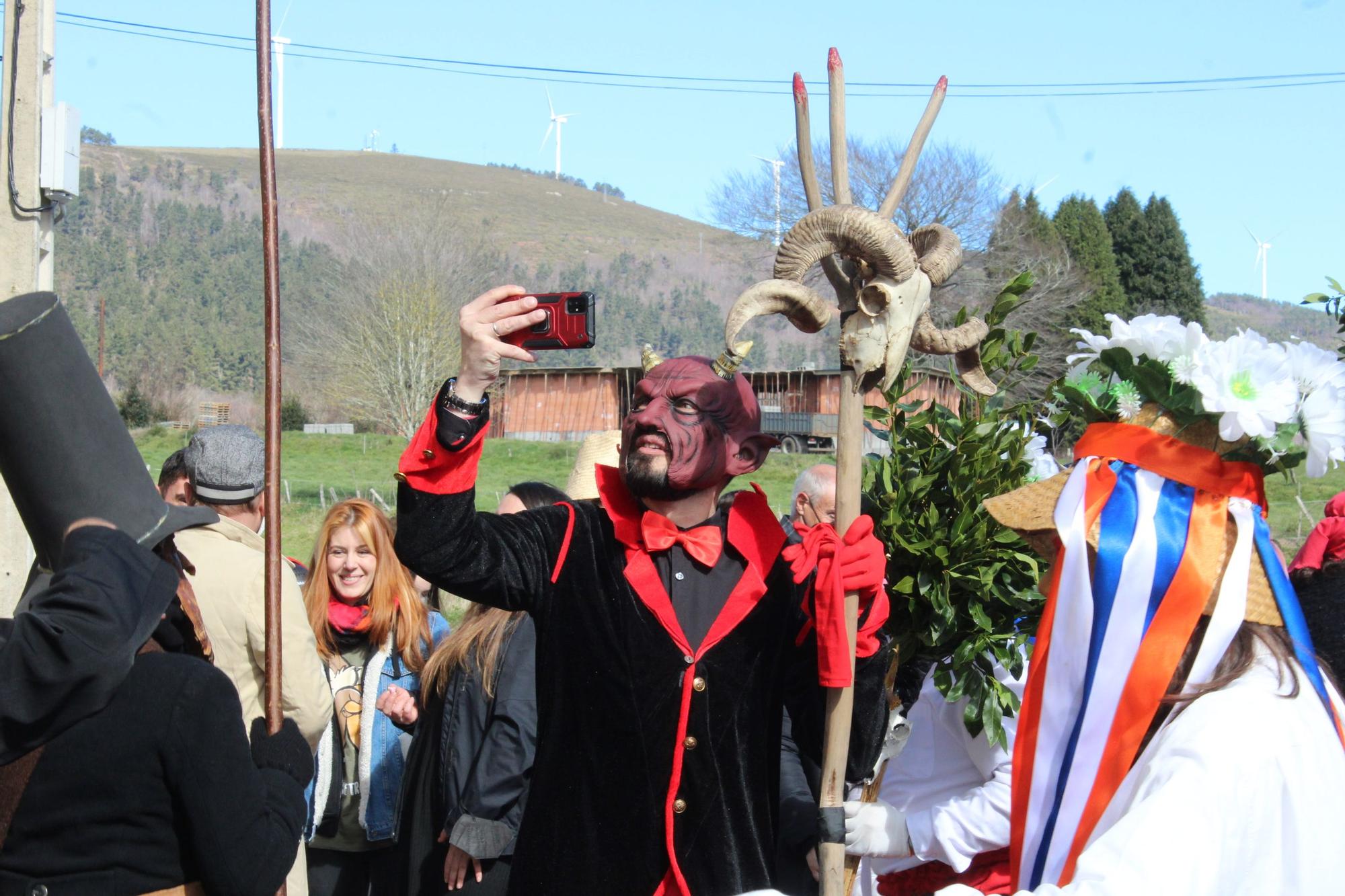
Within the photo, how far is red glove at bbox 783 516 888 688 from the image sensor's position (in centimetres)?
245

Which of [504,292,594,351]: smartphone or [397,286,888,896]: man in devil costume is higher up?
[504,292,594,351]: smartphone

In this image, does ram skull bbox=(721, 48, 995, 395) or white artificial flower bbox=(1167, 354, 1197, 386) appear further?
ram skull bbox=(721, 48, 995, 395)

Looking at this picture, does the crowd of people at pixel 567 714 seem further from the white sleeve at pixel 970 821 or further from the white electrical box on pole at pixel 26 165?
the white electrical box on pole at pixel 26 165

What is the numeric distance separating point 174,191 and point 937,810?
4731 inches

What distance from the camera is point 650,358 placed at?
3.01m

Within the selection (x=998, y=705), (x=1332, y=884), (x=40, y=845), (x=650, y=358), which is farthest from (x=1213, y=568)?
(x=40, y=845)

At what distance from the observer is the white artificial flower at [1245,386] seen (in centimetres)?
192

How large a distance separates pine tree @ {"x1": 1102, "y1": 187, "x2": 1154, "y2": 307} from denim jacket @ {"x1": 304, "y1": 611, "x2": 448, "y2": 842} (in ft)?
117

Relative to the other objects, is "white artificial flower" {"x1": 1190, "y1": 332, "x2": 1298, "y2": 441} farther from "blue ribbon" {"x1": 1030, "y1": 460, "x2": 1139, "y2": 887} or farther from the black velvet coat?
the black velvet coat

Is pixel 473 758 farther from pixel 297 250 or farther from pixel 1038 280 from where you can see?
pixel 297 250

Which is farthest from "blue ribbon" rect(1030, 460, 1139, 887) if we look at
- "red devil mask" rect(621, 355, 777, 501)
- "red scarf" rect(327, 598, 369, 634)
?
"red scarf" rect(327, 598, 369, 634)

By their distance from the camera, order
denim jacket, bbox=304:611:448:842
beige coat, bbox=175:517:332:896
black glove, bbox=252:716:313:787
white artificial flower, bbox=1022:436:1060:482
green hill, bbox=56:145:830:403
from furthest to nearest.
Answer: green hill, bbox=56:145:830:403, denim jacket, bbox=304:611:448:842, white artificial flower, bbox=1022:436:1060:482, beige coat, bbox=175:517:332:896, black glove, bbox=252:716:313:787

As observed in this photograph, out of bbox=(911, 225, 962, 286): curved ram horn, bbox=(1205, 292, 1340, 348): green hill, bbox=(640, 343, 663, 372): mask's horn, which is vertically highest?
→ bbox=(1205, 292, 1340, 348): green hill

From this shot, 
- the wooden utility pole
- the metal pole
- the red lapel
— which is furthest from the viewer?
the wooden utility pole
